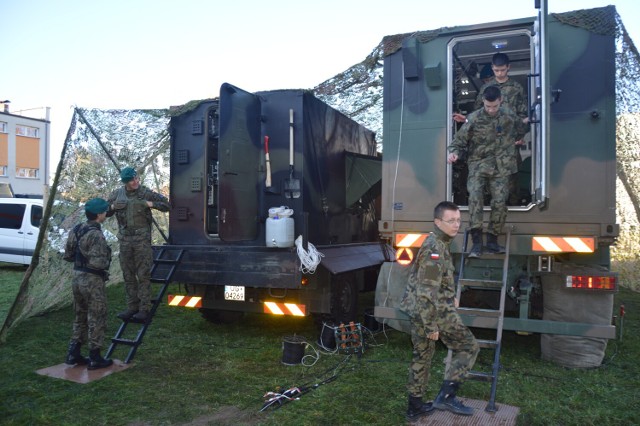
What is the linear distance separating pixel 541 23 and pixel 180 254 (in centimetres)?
439

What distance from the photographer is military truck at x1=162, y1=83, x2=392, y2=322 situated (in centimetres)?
578

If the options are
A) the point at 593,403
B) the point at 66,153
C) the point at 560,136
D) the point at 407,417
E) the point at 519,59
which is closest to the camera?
the point at 407,417

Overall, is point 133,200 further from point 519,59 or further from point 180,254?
point 519,59

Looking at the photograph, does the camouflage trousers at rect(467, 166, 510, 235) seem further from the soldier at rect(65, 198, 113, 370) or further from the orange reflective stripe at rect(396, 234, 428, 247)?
the soldier at rect(65, 198, 113, 370)

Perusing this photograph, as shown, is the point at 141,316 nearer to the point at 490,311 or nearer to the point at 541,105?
the point at 490,311

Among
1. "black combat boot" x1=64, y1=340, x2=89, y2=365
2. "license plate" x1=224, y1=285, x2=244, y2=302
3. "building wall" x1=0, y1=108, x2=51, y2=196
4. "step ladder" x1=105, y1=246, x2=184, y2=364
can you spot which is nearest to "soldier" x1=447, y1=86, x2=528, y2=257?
"license plate" x1=224, y1=285, x2=244, y2=302

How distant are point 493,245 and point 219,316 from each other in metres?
3.91

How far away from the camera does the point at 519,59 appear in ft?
21.1

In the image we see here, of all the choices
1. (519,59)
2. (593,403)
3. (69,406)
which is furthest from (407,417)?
(519,59)

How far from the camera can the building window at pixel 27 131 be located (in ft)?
116

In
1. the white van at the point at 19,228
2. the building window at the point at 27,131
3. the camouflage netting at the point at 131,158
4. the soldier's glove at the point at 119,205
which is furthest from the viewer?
the building window at the point at 27,131

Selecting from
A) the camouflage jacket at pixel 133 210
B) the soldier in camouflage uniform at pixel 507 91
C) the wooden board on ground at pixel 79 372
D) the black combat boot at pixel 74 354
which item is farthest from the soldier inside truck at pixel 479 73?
the black combat boot at pixel 74 354

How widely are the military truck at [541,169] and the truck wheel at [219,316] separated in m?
2.51

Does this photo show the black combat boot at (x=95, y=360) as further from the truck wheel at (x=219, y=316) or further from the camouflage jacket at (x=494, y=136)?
the camouflage jacket at (x=494, y=136)
